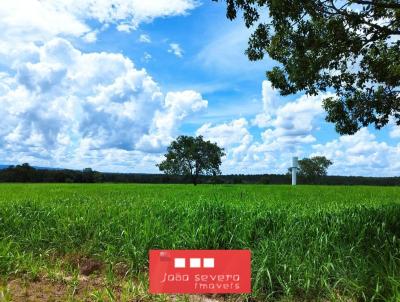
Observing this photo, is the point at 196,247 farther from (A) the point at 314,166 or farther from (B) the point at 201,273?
(A) the point at 314,166

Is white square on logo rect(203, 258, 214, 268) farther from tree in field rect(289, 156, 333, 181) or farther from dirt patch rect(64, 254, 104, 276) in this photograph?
tree in field rect(289, 156, 333, 181)

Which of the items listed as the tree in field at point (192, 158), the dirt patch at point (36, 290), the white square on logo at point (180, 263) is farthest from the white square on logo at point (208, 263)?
the tree in field at point (192, 158)

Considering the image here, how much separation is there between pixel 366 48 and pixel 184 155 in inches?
2589

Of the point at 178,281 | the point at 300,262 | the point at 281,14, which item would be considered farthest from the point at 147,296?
the point at 281,14

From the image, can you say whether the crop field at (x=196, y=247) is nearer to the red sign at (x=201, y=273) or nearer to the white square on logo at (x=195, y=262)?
the red sign at (x=201, y=273)

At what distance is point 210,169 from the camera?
250 ft

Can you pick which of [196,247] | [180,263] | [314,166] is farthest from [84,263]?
[314,166]

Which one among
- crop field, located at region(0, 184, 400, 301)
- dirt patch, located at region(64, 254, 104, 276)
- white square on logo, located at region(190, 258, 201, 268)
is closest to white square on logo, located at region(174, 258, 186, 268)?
white square on logo, located at region(190, 258, 201, 268)

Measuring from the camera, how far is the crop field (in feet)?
19.7

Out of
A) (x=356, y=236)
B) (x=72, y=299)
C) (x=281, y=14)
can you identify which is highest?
(x=281, y=14)

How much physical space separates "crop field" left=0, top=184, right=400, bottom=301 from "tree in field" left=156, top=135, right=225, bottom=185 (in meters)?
63.4

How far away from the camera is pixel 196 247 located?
7641 millimetres

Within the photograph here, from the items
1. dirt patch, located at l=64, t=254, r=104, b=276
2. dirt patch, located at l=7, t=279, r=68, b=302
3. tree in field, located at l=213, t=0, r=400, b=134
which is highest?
tree in field, located at l=213, t=0, r=400, b=134

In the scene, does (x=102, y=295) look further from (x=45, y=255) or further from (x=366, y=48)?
(x=366, y=48)
